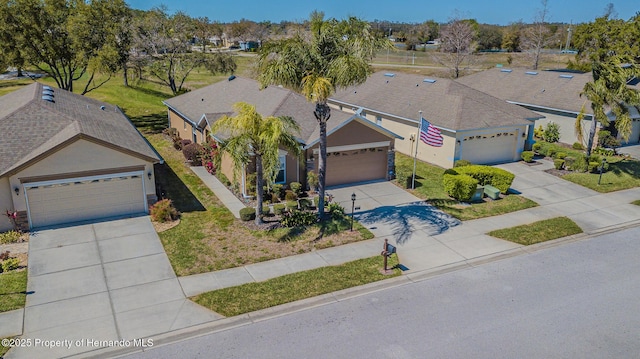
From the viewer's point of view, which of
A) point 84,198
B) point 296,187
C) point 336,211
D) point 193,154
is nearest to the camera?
point 84,198

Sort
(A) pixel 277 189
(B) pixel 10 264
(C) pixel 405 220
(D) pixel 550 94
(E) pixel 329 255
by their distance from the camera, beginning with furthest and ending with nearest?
(D) pixel 550 94 < (A) pixel 277 189 < (C) pixel 405 220 < (E) pixel 329 255 < (B) pixel 10 264

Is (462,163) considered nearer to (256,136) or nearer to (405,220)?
(405,220)

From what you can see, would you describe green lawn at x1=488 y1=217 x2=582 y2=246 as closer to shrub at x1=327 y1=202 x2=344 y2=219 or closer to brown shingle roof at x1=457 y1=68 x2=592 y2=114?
shrub at x1=327 y1=202 x2=344 y2=219

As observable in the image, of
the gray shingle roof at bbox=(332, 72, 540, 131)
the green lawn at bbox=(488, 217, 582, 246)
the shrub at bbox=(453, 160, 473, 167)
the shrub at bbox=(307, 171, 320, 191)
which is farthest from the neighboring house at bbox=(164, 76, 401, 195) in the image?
the green lawn at bbox=(488, 217, 582, 246)

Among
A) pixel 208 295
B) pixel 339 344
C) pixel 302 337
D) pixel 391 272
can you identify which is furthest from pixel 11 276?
pixel 391 272

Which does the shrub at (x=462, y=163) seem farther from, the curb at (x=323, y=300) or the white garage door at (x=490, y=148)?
the curb at (x=323, y=300)

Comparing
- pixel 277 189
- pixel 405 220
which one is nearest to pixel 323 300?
pixel 405 220
